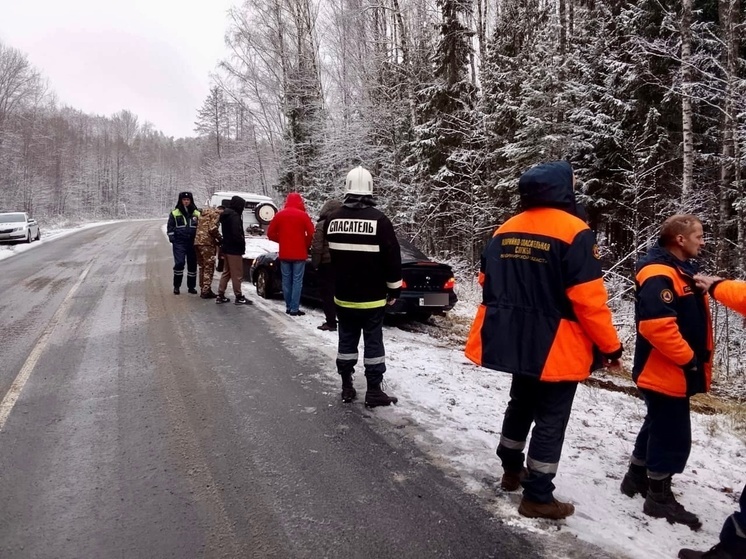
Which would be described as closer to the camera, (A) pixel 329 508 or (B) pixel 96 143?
(A) pixel 329 508

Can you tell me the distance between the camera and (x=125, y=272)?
13.0 meters

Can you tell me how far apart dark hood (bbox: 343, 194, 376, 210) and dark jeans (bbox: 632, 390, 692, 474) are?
2.64 meters

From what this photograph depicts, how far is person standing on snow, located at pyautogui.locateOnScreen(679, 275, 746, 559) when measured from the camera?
218 cm

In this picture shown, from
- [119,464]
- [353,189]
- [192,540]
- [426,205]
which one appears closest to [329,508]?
[192,540]

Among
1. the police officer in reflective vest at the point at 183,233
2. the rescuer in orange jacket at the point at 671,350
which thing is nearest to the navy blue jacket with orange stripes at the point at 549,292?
the rescuer in orange jacket at the point at 671,350

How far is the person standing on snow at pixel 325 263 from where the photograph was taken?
5946 millimetres

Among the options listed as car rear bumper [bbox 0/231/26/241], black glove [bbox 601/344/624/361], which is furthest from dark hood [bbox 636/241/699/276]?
car rear bumper [bbox 0/231/26/241]

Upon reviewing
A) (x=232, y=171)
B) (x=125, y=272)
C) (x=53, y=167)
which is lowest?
(x=125, y=272)

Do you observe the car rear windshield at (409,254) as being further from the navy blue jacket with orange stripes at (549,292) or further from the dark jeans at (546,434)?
the dark jeans at (546,434)

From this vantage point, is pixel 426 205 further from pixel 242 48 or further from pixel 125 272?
pixel 242 48

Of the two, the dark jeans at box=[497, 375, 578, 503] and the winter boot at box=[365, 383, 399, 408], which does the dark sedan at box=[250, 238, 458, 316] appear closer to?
the winter boot at box=[365, 383, 399, 408]

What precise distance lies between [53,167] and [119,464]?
74.7 metres

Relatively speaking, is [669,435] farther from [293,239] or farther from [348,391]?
[293,239]

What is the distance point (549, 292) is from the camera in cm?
268
